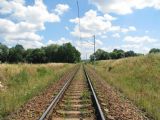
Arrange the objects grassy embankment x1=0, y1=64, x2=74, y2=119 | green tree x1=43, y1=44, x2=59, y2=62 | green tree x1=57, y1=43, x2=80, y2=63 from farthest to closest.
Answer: green tree x1=43, y1=44, x2=59, y2=62 < green tree x1=57, y1=43, x2=80, y2=63 < grassy embankment x1=0, y1=64, x2=74, y2=119

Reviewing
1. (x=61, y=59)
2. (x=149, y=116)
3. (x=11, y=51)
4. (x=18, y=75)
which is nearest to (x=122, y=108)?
(x=149, y=116)

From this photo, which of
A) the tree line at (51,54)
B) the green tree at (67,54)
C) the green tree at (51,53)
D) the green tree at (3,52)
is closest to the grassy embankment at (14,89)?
the green tree at (3,52)

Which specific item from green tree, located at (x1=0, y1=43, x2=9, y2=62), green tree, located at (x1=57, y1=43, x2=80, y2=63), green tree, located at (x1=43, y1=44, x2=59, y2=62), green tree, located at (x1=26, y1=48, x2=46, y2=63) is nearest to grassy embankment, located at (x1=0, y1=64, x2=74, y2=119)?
green tree, located at (x1=0, y1=43, x2=9, y2=62)

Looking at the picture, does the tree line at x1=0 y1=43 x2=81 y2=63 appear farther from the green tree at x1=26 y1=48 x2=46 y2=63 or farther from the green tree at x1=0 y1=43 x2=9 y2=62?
the green tree at x1=0 y1=43 x2=9 y2=62

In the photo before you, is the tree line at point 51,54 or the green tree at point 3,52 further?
the tree line at point 51,54

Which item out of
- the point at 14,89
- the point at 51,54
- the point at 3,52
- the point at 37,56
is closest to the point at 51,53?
the point at 51,54

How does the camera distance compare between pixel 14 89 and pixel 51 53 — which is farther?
pixel 51 53

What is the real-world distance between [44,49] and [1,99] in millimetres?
167112

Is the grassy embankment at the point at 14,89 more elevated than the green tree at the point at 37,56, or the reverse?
the green tree at the point at 37,56

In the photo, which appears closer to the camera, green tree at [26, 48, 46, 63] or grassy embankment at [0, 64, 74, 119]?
grassy embankment at [0, 64, 74, 119]

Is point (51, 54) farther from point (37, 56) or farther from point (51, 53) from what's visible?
point (37, 56)

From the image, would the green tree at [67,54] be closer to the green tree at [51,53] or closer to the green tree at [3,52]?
the green tree at [51,53]

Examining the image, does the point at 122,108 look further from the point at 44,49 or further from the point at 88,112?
the point at 44,49

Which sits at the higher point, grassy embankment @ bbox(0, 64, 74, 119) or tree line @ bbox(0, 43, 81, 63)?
tree line @ bbox(0, 43, 81, 63)
